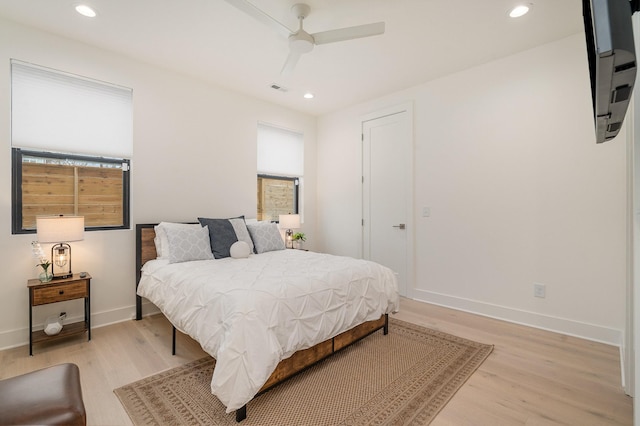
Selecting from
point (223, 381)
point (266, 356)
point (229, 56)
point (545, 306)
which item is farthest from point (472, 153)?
point (223, 381)

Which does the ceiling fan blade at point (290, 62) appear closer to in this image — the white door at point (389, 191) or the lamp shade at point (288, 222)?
the white door at point (389, 191)

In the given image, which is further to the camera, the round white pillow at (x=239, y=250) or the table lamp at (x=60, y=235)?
the round white pillow at (x=239, y=250)

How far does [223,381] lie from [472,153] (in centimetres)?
338

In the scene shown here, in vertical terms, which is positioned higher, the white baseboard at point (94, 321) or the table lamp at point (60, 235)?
the table lamp at point (60, 235)

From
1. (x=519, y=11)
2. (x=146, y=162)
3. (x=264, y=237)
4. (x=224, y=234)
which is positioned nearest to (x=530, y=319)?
(x=519, y=11)

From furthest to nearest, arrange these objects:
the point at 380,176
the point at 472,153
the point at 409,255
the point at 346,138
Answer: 1. the point at 346,138
2. the point at 380,176
3. the point at 409,255
4. the point at 472,153

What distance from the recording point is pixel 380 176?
175 inches

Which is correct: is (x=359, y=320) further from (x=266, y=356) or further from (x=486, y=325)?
(x=486, y=325)

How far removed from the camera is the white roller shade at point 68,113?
2721mm

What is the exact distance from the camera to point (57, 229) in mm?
2539

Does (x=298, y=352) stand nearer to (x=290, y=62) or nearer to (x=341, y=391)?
(x=341, y=391)

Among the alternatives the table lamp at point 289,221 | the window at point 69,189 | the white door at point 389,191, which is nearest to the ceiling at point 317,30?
the white door at point 389,191

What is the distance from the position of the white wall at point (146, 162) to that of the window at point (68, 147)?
8 cm

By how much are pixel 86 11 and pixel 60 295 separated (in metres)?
2.39
